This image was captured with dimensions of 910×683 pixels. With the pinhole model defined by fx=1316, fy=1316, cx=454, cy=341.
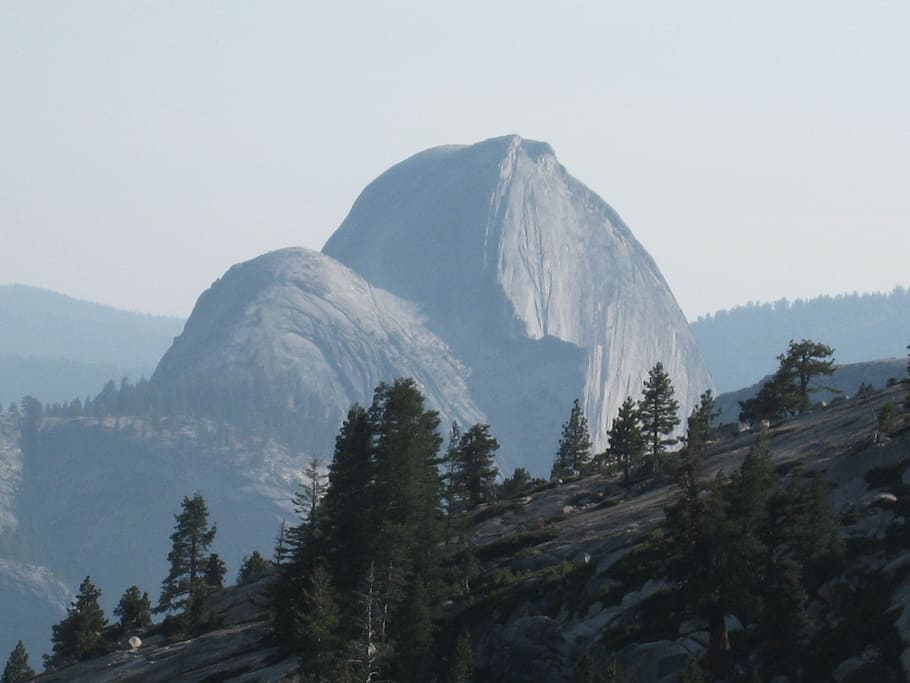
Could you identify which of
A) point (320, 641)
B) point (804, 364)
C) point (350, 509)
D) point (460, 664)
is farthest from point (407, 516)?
point (804, 364)

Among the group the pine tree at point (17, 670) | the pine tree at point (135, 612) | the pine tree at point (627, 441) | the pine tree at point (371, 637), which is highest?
the pine tree at point (627, 441)

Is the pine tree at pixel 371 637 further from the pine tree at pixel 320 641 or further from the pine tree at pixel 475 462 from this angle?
the pine tree at pixel 475 462

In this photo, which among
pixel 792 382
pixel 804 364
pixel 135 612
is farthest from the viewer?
→ pixel 792 382

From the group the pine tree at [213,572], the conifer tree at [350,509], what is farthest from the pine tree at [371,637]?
the pine tree at [213,572]

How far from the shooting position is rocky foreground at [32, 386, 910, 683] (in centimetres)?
5156

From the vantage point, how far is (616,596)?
62188mm

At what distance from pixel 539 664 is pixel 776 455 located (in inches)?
1302

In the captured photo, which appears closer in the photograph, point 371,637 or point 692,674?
point 692,674

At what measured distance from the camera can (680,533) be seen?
5459 centimetres

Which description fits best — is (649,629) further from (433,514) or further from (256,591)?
(256,591)

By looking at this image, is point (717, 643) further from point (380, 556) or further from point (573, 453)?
point (573, 453)

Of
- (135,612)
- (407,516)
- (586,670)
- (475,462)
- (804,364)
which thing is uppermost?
(804,364)

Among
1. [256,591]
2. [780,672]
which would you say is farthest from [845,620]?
[256,591]

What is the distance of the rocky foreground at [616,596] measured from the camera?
51.6m
